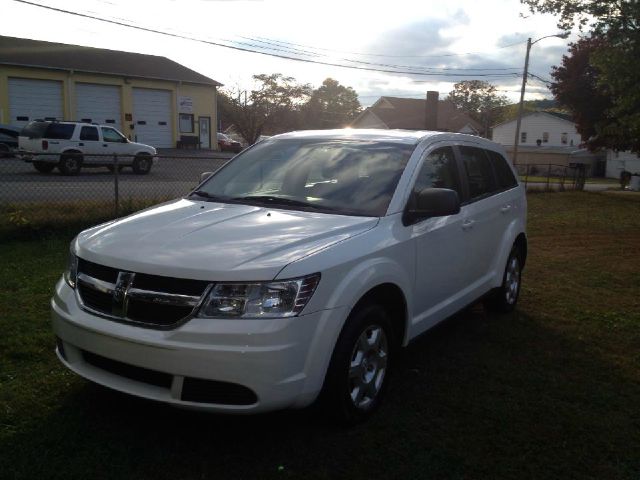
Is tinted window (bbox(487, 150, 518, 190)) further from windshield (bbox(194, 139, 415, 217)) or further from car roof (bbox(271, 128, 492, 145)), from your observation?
windshield (bbox(194, 139, 415, 217))

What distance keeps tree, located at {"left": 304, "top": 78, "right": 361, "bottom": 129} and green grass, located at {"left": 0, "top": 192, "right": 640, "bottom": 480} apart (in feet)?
202

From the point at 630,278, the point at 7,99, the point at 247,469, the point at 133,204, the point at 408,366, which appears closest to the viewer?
the point at 247,469

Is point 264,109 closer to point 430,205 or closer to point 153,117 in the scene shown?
point 153,117

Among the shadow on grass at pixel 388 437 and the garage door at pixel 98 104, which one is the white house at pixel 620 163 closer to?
the garage door at pixel 98 104

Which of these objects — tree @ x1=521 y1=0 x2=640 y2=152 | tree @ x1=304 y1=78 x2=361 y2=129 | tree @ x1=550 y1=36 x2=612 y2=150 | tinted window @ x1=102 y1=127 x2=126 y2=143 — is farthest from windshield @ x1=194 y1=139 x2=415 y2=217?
tree @ x1=304 y1=78 x2=361 y2=129

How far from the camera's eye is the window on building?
136ft

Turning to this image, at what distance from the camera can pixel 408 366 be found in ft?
15.1

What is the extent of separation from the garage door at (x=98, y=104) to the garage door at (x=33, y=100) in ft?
4.22

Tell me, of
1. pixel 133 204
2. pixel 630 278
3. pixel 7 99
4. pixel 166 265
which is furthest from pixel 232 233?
pixel 7 99

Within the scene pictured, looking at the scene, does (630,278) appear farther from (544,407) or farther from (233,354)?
(233,354)

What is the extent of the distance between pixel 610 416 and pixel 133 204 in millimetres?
8105

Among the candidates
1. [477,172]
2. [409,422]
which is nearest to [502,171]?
[477,172]

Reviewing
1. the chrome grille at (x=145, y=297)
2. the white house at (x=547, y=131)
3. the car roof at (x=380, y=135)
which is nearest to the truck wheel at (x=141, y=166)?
→ the car roof at (x=380, y=135)

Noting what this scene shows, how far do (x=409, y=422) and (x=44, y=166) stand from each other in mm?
16297
